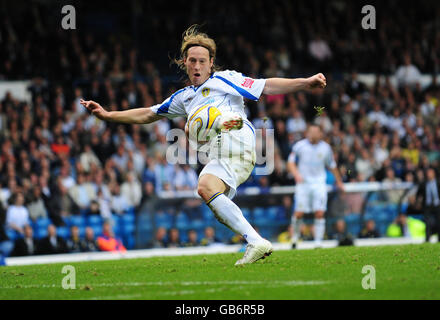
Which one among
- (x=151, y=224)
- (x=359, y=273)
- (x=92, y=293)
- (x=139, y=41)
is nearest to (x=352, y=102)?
(x=139, y=41)

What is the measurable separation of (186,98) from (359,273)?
304 cm

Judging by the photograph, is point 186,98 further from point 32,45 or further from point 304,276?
point 32,45

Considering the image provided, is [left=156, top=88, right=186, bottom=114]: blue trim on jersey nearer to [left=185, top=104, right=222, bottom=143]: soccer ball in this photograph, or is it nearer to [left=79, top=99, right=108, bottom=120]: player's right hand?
[left=185, top=104, right=222, bottom=143]: soccer ball

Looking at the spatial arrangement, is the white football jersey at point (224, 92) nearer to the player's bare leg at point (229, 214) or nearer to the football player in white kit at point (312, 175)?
the player's bare leg at point (229, 214)

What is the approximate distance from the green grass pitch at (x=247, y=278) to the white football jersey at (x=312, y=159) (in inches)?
217

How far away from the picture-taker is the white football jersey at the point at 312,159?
1705 centimetres

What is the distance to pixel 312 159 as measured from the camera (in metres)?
17.1

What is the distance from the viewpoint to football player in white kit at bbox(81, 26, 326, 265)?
371 inches

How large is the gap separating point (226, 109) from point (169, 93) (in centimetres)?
1391

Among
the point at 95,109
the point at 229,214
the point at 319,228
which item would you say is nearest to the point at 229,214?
the point at 229,214

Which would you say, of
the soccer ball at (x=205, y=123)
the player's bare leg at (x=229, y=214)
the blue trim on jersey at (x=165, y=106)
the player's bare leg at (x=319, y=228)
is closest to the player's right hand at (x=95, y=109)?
the blue trim on jersey at (x=165, y=106)

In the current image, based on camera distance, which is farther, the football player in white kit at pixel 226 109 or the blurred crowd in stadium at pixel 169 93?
the blurred crowd in stadium at pixel 169 93

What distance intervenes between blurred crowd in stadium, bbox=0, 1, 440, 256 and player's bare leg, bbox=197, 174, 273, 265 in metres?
9.10

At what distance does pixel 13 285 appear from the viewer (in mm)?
9094
